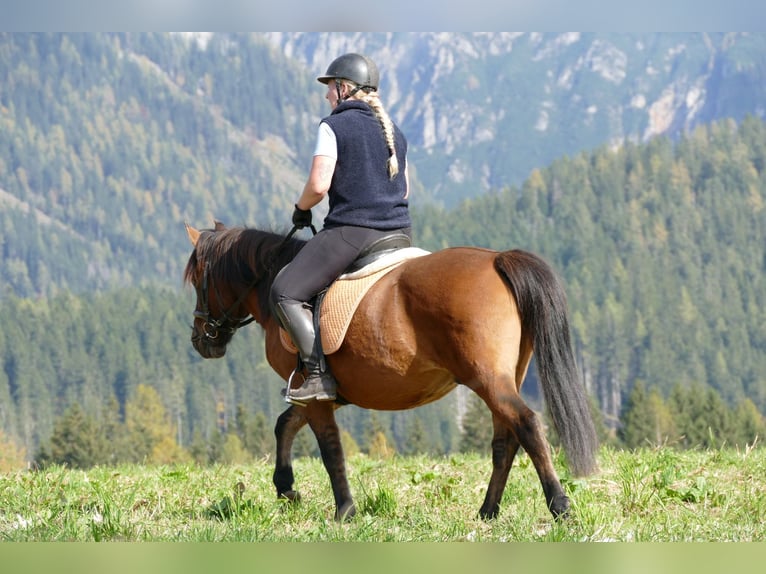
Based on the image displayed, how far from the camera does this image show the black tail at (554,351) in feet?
21.7

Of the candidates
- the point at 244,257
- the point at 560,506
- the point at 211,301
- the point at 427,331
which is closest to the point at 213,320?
the point at 211,301

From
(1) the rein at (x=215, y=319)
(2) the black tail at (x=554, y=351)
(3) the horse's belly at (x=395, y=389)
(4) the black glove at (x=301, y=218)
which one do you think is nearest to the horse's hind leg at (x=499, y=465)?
(3) the horse's belly at (x=395, y=389)

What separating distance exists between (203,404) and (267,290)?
184m

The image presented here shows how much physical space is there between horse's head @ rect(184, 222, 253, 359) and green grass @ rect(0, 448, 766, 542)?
50.7 inches

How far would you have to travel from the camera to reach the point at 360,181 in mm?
7469

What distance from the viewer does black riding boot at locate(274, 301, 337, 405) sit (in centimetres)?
740

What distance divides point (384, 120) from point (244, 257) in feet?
6.20

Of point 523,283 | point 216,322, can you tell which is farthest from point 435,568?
point 216,322

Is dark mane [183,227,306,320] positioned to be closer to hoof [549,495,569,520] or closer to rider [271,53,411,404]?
rider [271,53,411,404]

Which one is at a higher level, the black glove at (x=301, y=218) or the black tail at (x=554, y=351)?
the black glove at (x=301, y=218)

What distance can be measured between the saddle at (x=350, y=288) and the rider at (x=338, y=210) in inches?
2.7

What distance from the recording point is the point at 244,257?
8.69m

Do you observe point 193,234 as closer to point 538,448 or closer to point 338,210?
point 338,210

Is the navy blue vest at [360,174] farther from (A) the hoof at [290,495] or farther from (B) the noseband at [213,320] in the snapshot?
(A) the hoof at [290,495]
